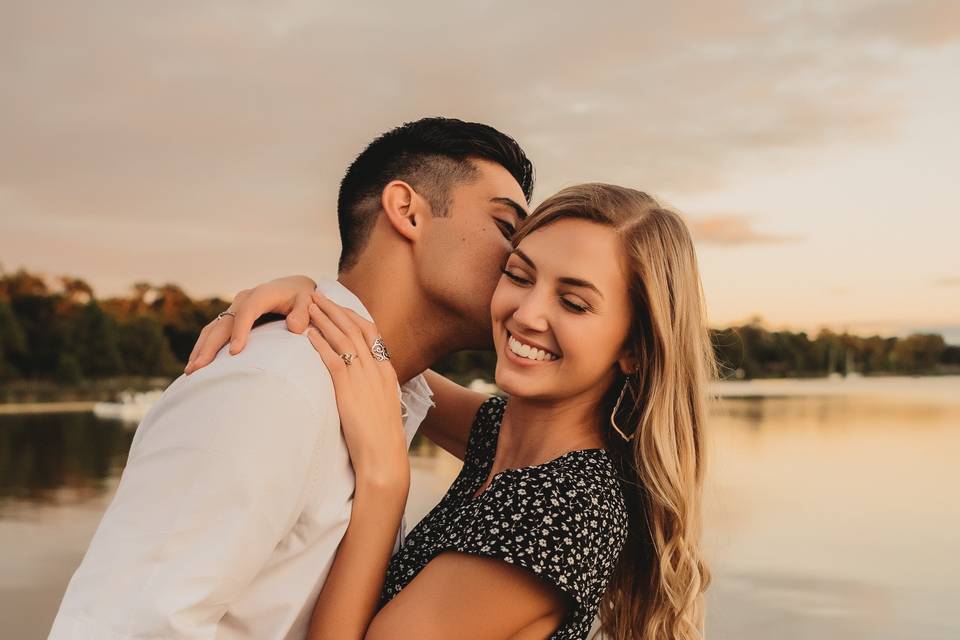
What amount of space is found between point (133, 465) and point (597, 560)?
3.55 ft

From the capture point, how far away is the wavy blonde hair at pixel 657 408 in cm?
253

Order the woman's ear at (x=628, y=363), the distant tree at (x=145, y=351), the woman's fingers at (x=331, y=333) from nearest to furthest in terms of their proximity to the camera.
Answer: the woman's fingers at (x=331, y=333) < the woman's ear at (x=628, y=363) < the distant tree at (x=145, y=351)

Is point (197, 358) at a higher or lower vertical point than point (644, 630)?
higher

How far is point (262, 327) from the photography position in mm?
2402

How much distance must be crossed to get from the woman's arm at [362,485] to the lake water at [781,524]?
3.42ft

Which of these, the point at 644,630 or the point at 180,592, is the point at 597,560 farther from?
the point at 180,592

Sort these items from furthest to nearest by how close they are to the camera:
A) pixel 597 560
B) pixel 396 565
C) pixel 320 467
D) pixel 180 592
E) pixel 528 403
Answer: pixel 528 403 < pixel 396 565 < pixel 597 560 < pixel 320 467 < pixel 180 592

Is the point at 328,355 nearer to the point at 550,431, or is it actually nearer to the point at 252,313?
the point at 252,313

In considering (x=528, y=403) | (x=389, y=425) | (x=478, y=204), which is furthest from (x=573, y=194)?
(x=389, y=425)

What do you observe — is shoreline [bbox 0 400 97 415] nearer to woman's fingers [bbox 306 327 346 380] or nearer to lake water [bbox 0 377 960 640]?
lake water [bbox 0 377 960 640]

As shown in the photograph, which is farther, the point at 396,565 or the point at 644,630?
the point at 644,630

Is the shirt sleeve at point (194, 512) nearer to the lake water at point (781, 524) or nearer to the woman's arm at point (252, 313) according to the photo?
the woman's arm at point (252, 313)

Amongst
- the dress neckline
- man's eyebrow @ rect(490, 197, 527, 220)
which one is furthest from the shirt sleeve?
man's eyebrow @ rect(490, 197, 527, 220)

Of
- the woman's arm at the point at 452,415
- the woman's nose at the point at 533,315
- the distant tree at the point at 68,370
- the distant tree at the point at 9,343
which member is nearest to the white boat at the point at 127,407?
the distant tree at the point at 68,370
